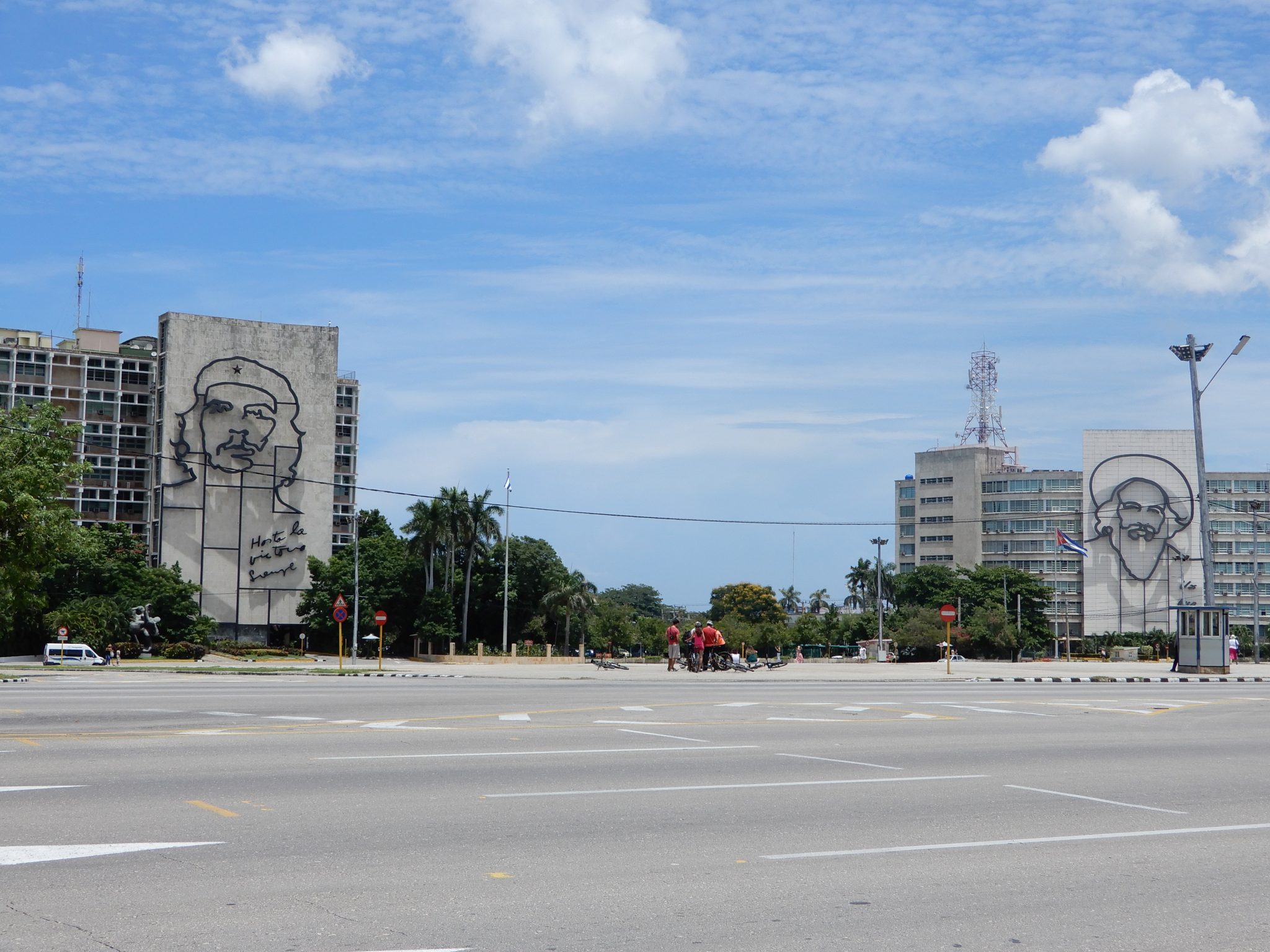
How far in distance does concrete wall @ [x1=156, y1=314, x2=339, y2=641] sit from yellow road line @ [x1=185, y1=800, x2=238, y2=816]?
81.2m

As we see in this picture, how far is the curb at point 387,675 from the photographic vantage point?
1467 inches

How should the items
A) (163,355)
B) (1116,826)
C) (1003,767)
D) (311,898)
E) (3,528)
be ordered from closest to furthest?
(311,898) < (1116,826) < (1003,767) < (3,528) < (163,355)

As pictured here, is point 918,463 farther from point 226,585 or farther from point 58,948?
point 58,948

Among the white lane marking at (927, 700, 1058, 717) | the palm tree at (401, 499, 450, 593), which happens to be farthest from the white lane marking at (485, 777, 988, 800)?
the palm tree at (401, 499, 450, 593)

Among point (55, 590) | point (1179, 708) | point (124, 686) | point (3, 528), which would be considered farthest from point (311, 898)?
point (55, 590)

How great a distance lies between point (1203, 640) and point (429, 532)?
53.1 m

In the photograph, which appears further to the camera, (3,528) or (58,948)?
(3,528)

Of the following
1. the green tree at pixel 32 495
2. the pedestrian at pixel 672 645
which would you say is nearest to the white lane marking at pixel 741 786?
the pedestrian at pixel 672 645

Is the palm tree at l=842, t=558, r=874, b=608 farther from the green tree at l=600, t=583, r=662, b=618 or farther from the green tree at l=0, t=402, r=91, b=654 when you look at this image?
the green tree at l=0, t=402, r=91, b=654

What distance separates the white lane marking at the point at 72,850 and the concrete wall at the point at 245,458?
272 feet

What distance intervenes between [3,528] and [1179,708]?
3448 cm

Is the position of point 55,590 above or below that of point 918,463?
below

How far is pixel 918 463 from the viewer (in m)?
148

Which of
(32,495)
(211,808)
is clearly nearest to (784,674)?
(32,495)
